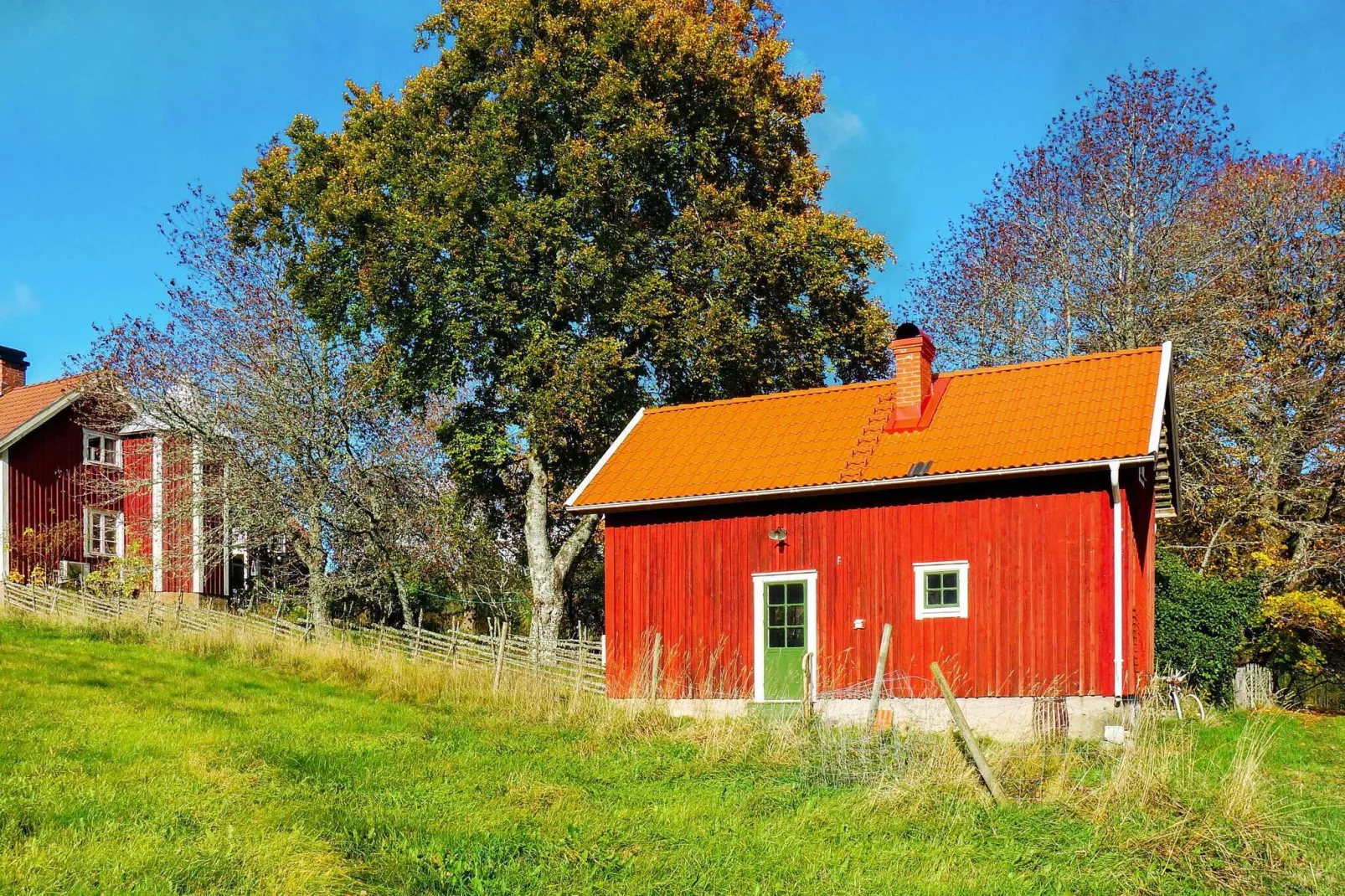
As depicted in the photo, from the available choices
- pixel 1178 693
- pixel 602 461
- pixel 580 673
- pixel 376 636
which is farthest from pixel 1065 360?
pixel 376 636

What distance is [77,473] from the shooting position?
3256 cm

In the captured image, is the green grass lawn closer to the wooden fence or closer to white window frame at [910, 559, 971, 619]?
white window frame at [910, 559, 971, 619]

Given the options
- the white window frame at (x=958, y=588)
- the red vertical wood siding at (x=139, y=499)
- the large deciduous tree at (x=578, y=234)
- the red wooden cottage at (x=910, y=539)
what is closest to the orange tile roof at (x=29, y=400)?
the red vertical wood siding at (x=139, y=499)

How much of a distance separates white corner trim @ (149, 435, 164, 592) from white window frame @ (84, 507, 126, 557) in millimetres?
1235

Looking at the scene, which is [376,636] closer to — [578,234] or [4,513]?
[578,234]

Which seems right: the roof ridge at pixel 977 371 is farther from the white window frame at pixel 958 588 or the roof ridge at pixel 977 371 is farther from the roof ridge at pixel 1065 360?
the white window frame at pixel 958 588

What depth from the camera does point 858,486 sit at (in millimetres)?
17859

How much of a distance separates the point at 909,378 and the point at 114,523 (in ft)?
78.1

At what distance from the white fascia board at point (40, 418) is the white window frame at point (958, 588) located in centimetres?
2311

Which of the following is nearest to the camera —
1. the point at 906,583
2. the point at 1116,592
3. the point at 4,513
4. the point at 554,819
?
the point at 554,819

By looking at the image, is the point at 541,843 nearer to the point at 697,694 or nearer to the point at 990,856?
the point at 990,856

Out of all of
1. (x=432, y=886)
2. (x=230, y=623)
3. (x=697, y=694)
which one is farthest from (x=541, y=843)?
(x=230, y=623)

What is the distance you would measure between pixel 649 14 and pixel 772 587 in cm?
1341

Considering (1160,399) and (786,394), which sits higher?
(786,394)
